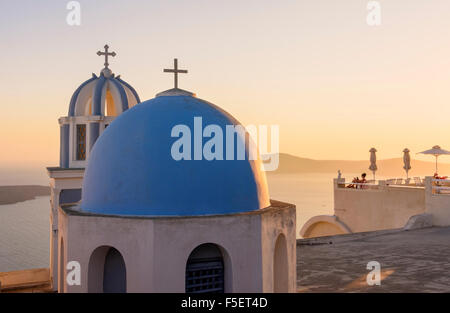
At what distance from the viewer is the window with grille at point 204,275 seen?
7457 mm

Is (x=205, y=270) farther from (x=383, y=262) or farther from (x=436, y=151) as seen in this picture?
(x=436, y=151)

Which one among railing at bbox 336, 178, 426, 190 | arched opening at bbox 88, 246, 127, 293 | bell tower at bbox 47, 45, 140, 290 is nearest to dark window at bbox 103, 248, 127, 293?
arched opening at bbox 88, 246, 127, 293

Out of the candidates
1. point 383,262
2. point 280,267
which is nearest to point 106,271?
point 280,267

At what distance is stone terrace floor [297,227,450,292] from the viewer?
11320 millimetres

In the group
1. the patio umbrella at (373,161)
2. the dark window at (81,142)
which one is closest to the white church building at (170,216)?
the dark window at (81,142)

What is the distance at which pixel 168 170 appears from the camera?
287 inches

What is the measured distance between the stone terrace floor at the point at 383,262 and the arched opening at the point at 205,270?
409 centimetres

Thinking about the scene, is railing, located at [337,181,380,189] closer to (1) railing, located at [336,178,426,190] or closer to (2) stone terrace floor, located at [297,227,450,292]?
(1) railing, located at [336,178,426,190]

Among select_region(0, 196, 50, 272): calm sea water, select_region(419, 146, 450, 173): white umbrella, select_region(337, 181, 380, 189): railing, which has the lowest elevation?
select_region(0, 196, 50, 272): calm sea water

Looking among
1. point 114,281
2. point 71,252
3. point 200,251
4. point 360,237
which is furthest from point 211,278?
point 360,237

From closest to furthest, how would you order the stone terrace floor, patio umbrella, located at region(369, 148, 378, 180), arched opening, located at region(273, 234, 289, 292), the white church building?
1. the white church building
2. arched opening, located at region(273, 234, 289, 292)
3. the stone terrace floor
4. patio umbrella, located at region(369, 148, 378, 180)

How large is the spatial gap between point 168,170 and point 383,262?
8.94m

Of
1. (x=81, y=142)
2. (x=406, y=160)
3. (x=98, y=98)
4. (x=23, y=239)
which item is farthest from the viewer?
(x=23, y=239)

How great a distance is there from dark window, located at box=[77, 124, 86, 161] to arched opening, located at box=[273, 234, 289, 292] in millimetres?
11045
